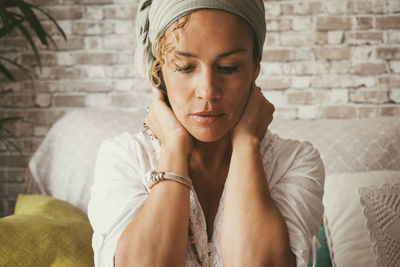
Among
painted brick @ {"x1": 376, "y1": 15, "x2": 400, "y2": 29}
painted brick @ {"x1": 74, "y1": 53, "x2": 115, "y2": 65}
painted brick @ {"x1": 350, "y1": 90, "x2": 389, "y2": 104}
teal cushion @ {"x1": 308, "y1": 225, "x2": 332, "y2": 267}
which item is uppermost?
painted brick @ {"x1": 376, "y1": 15, "x2": 400, "y2": 29}

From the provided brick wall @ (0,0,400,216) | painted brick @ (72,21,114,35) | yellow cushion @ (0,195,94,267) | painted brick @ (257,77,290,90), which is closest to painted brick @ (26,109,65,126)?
brick wall @ (0,0,400,216)

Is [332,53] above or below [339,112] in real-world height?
above

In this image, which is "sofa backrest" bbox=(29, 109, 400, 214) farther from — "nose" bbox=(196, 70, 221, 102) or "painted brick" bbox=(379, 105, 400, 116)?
"nose" bbox=(196, 70, 221, 102)

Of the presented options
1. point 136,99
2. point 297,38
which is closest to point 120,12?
point 136,99

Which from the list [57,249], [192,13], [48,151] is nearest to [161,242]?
[57,249]

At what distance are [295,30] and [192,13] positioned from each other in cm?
129

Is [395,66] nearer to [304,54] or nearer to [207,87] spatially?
[304,54]

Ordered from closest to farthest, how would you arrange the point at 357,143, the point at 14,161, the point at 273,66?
the point at 357,143 < the point at 273,66 < the point at 14,161

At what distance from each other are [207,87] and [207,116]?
0.09 meters

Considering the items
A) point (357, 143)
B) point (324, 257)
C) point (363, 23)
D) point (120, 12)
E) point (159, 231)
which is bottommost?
point (324, 257)

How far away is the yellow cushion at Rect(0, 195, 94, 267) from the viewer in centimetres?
104

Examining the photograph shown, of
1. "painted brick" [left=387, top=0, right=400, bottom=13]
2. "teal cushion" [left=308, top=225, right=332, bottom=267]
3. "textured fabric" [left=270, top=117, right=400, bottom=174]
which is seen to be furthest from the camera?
"painted brick" [left=387, top=0, right=400, bottom=13]

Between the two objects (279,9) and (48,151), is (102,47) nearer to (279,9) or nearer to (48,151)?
(48,151)

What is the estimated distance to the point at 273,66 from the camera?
82.4 inches
